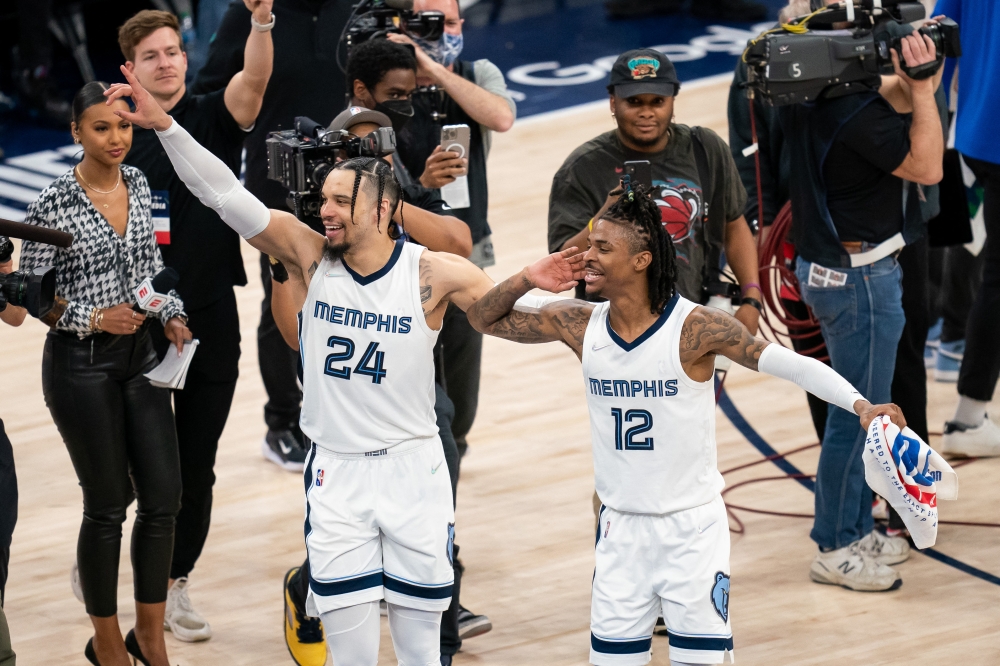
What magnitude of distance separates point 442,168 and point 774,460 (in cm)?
255

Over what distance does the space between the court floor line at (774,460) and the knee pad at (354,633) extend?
2.46 metres

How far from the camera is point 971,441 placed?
637 centimetres

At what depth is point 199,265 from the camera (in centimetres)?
509

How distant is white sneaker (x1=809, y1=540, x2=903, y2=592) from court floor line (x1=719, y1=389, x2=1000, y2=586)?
0.28 meters

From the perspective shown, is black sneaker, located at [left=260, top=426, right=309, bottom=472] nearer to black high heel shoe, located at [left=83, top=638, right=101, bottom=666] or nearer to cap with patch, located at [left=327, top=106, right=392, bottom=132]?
black high heel shoe, located at [left=83, top=638, right=101, bottom=666]

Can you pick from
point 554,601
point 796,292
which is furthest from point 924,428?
point 554,601

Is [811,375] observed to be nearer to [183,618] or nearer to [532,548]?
[532,548]

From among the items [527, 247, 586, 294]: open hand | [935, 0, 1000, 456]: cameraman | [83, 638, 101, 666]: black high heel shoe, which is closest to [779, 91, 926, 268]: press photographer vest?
[935, 0, 1000, 456]: cameraman

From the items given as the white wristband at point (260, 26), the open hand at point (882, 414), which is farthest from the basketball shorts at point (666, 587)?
the white wristband at point (260, 26)

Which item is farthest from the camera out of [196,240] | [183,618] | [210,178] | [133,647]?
[183,618]

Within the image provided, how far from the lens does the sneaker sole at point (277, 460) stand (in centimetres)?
Answer: 660

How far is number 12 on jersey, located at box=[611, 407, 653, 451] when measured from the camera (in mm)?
3910

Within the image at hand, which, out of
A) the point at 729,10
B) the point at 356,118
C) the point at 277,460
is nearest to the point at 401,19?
the point at 356,118

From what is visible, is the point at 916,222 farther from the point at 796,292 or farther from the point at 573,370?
the point at 573,370
